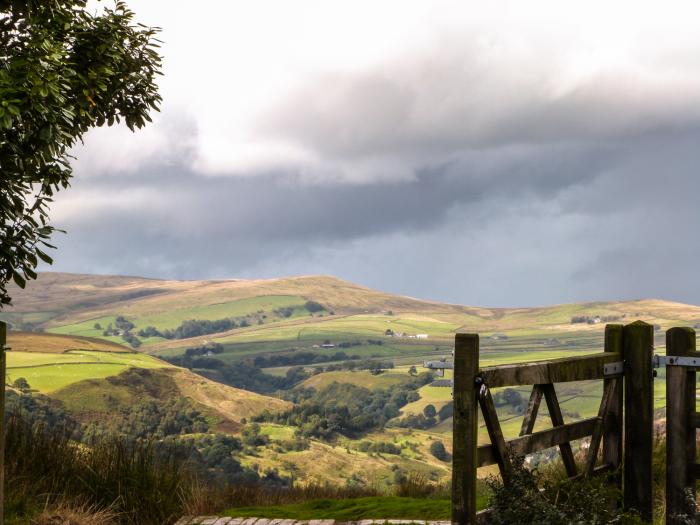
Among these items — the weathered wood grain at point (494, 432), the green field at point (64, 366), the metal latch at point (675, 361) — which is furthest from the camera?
the green field at point (64, 366)

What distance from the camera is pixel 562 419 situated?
966cm

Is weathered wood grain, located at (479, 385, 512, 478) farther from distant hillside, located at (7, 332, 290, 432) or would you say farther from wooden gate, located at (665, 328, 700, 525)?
distant hillside, located at (7, 332, 290, 432)

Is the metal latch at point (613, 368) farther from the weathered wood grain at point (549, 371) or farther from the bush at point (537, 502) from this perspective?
the bush at point (537, 502)

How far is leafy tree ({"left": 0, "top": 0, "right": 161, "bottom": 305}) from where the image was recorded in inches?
394

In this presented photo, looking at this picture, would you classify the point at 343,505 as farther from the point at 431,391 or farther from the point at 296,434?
the point at 431,391

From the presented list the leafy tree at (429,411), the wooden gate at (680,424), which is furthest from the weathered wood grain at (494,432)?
the leafy tree at (429,411)

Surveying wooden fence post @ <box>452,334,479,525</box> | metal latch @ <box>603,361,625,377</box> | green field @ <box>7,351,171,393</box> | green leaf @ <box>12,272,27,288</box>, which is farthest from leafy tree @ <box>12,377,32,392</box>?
wooden fence post @ <box>452,334,479,525</box>

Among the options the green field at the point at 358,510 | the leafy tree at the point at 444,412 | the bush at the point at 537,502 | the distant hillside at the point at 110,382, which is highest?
the bush at the point at 537,502

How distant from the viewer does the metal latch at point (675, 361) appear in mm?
10070

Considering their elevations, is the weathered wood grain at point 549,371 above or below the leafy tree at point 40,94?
below

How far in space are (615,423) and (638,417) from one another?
0.29 m

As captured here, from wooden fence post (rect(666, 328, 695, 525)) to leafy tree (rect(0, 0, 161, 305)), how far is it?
785cm

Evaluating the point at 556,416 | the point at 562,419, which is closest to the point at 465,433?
the point at 556,416

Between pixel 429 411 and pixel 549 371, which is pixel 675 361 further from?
pixel 429 411
